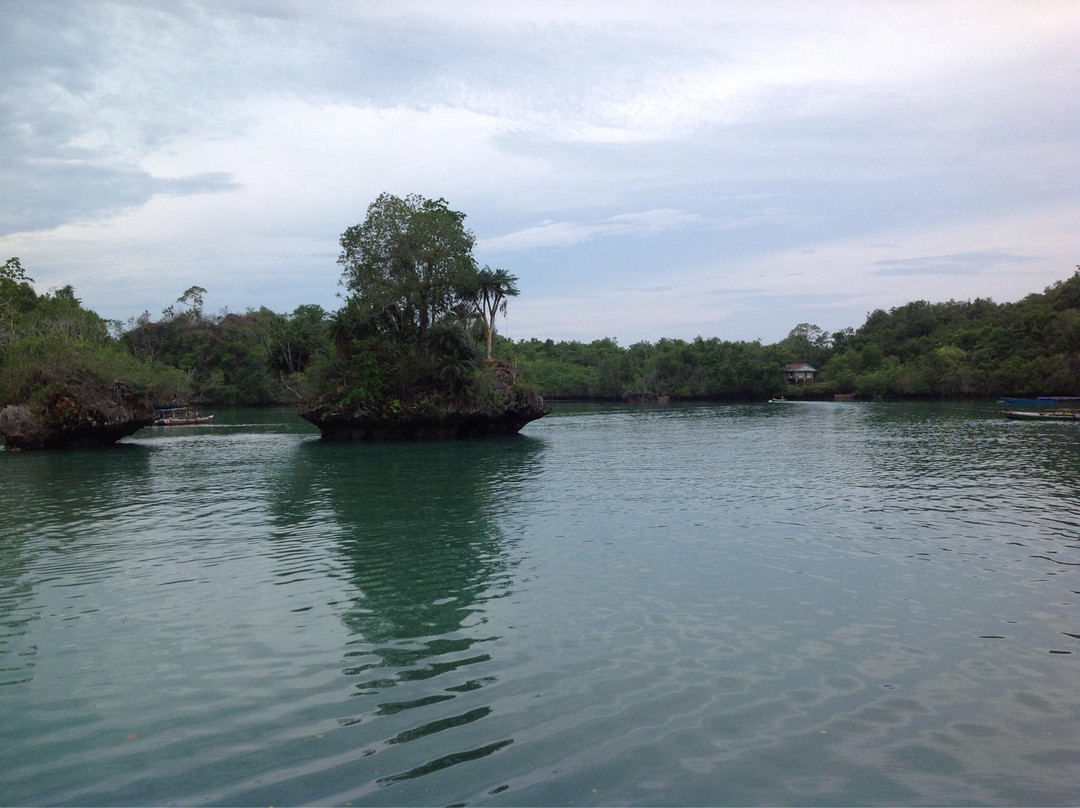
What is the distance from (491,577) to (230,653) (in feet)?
14.6

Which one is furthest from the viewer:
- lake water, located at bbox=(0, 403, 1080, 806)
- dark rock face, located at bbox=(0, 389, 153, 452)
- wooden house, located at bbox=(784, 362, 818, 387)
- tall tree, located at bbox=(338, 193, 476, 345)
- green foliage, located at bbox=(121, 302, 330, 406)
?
wooden house, located at bbox=(784, 362, 818, 387)

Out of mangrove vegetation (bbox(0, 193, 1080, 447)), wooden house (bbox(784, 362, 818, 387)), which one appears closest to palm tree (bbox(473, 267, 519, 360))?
mangrove vegetation (bbox(0, 193, 1080, 447))

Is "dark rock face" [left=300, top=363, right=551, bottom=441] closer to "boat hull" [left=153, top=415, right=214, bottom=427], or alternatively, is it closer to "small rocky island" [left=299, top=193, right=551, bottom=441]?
"small rocky island" [left=299, top=193, right=551, bottom=441]

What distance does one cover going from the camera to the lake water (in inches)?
226

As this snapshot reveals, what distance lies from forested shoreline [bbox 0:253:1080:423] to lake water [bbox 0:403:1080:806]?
99.9 feet

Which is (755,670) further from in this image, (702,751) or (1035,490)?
(1035,490)

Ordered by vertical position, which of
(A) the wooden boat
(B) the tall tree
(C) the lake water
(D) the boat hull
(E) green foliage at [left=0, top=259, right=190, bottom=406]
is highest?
(B) the tall tree

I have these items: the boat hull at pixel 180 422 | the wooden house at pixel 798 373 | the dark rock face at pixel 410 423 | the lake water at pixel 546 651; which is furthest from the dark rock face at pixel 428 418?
the wooden house at pixel 798 373

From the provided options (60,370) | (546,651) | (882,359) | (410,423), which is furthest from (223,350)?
(546,651)

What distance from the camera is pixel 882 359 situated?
11856 centimetres

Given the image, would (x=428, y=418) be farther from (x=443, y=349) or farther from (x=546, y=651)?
(x=546, y=651)

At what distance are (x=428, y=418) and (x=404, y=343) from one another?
5076mm

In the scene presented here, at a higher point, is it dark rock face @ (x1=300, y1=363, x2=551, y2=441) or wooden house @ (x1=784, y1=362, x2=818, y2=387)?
wooden house @ (x1=784, y1=362, x2=818, y2=387)

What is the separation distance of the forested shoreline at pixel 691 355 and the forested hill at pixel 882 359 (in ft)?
0.68
